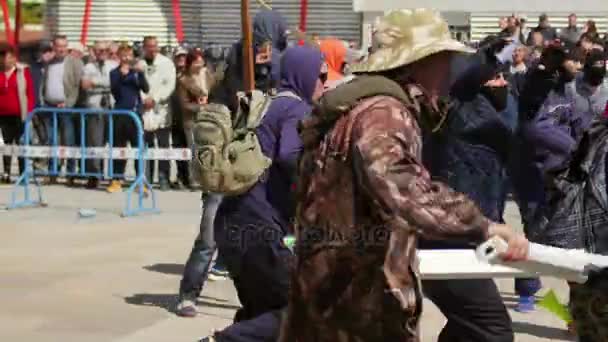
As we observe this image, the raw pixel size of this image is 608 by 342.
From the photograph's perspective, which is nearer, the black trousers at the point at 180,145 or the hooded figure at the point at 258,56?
the hooded figure at the point at 258,56

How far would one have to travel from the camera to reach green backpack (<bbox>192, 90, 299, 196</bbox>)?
6.59 metres

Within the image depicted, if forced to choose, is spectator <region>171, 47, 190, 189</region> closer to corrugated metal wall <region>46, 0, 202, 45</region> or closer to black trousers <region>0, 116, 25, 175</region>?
black trousers <region>0, 116, 25, 175</region>

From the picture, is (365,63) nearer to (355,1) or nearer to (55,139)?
(55,139)

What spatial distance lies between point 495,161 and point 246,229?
5.93 feet

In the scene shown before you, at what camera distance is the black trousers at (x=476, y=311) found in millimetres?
5449

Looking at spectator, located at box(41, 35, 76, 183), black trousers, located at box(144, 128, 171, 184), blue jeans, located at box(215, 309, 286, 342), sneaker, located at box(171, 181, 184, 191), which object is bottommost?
sneaker, located at box(171, 181, 184, 191)

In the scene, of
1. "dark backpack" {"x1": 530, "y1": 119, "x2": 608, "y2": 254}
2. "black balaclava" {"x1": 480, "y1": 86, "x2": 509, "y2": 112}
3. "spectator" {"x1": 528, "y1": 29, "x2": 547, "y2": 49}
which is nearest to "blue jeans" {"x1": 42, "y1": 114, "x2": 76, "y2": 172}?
"spectator" {"x1": 528, "y1": 29, "x2": 547, "y2": 49}

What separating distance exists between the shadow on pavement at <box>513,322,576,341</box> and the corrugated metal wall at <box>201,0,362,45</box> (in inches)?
758

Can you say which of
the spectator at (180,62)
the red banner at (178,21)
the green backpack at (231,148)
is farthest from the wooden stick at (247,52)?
the red banner at (178,21)

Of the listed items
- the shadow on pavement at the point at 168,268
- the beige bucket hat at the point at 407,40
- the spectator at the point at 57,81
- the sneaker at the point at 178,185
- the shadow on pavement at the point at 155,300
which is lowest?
the sneaker at the point at 178,185

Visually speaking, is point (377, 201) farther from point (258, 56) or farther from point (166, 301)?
point (166, 301)

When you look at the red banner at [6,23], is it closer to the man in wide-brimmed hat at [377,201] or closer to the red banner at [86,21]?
the red banner at [86,21]

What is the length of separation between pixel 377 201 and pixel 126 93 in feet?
Result: 44.1

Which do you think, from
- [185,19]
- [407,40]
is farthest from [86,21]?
[407,40]
